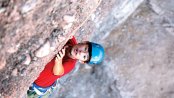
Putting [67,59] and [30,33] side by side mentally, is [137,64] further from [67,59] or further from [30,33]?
[30,33]

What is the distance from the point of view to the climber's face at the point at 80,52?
11.7ft

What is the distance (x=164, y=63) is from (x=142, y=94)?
74cm

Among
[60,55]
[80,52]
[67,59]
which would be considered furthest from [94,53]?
[60,55]

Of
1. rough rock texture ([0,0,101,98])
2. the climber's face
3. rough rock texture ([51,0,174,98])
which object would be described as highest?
rough rock texture ([0,0,101,98])

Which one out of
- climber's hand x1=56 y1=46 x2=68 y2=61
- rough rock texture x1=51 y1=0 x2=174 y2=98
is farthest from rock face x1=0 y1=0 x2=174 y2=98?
climber's hand x1=56 y1=46 x2=68 y2=61

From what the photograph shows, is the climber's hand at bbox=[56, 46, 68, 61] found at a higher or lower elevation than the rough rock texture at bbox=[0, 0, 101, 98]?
lower

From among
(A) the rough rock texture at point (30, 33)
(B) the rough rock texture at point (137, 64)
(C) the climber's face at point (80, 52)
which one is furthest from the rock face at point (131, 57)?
(A) the rough rock texture at point (30, 33)

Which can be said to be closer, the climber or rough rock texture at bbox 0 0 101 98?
rough rock texture at bbox 0 0 101 98

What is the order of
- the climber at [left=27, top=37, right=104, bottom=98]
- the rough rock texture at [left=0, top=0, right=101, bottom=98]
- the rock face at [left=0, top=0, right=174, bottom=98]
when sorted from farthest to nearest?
the rock face at [left=0, top=0, right=174, bottom=98] < the climber at [left=27, top=37, right=104, bottom=98] < the rough rock texture at [left=0, top=0, right=101, bottom=98]

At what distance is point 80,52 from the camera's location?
3564 millimetres

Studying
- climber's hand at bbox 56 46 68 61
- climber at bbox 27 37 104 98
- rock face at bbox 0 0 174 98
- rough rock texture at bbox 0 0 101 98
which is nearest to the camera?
rough rock texture at bbox 0 0 101 98

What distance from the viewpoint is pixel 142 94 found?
677 cm

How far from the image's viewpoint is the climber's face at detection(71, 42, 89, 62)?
3562mm

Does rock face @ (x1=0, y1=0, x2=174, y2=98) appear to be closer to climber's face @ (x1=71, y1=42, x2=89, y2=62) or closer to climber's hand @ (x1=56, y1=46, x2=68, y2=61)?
climber's face @ (x1=71, y1=42, x2=89, y2=62)
